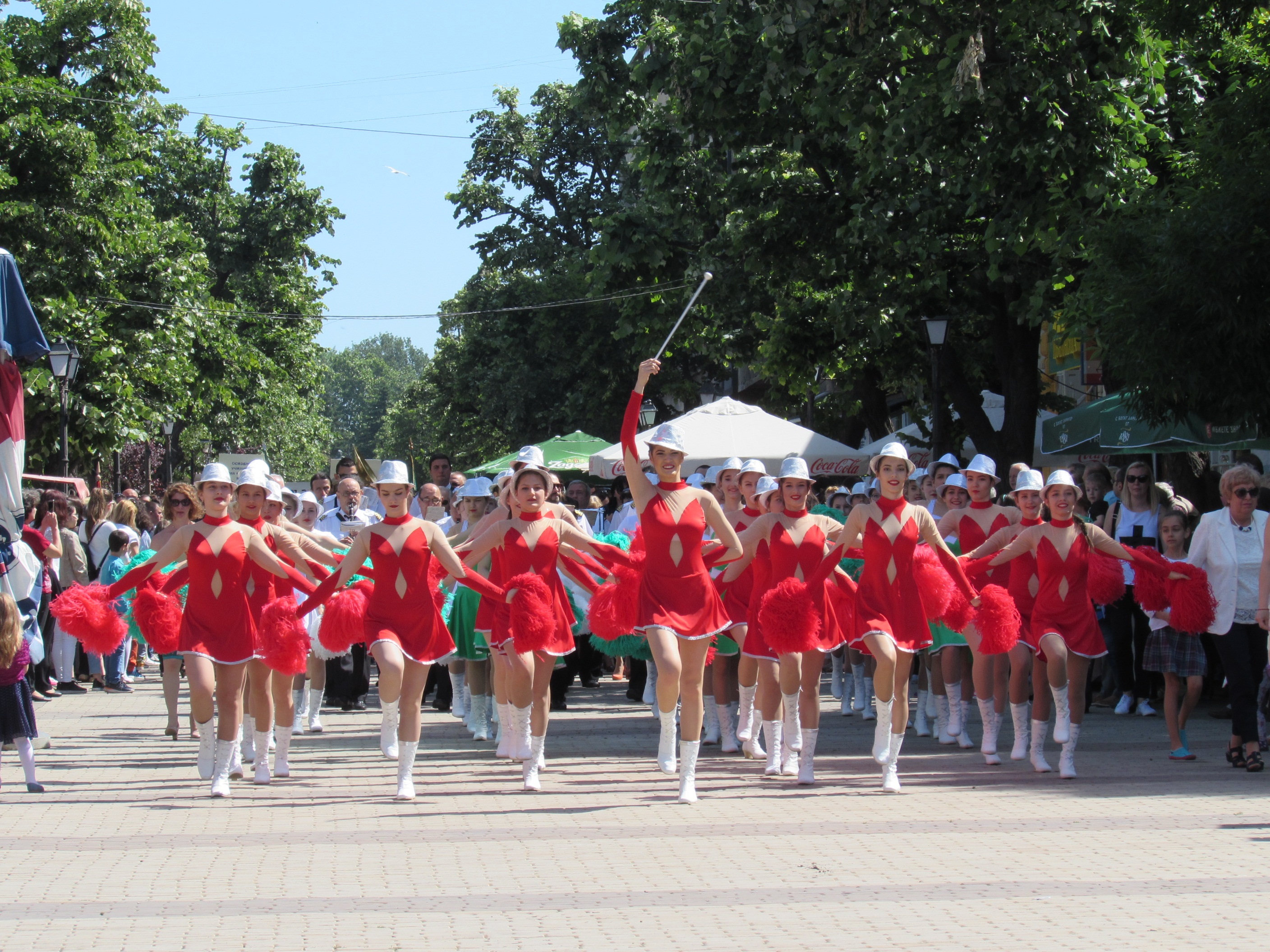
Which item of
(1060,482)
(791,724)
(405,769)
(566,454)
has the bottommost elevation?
(405,769)

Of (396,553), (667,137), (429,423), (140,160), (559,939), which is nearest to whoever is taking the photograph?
(559,939)

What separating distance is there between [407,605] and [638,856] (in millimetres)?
2454

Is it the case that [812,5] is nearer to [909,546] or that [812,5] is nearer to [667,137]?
[667,137]

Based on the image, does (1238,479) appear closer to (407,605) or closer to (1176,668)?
(1176,668)

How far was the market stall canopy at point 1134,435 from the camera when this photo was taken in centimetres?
1522

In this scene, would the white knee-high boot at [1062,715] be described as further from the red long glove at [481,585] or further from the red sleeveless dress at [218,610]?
the red sleeveless dress at [218,610]

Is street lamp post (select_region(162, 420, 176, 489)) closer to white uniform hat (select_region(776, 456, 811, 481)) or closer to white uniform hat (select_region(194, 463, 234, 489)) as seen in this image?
white uniform hat (select_region(194, 463, 234, 489))

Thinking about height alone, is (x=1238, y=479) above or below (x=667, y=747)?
above

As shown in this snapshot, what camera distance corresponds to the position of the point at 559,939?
584cm

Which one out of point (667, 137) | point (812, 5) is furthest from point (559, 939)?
point (667, 137)

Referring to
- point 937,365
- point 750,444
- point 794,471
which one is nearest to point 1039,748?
point 794,471

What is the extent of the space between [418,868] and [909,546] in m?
3.89

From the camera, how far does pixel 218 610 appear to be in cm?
944

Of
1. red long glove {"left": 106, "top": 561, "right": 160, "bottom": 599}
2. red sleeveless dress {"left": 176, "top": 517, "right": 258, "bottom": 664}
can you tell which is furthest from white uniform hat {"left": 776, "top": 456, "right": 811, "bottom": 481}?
red long glove {"left": 106, "top": 561, "right": 160, "bottom": 599}
